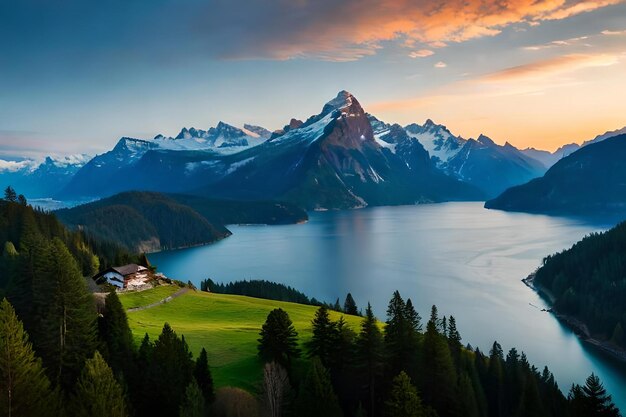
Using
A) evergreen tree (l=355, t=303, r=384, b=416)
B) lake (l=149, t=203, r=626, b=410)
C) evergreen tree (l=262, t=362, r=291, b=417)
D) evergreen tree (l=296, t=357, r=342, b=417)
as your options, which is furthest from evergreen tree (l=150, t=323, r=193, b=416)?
lake (l=149, t=203, r=626, b=410)

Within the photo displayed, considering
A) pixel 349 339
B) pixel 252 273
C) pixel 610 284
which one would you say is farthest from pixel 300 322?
pixel 252 273

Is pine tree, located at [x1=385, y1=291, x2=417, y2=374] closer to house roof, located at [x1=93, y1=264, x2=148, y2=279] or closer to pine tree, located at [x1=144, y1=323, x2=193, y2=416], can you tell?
pine tree, located at [x1=144, y1=323, x2=193, y2=416]

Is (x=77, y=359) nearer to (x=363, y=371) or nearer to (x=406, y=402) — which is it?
(x=363, y=371)

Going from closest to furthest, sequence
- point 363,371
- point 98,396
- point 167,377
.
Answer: point 98,396 < point 167,377 < point 363,371

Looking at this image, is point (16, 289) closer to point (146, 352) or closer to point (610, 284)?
point (146, 352)

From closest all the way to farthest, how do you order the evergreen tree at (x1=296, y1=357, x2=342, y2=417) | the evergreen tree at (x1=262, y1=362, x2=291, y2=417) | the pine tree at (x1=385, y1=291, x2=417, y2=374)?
the evergreen tree at (x1=262, y1=362, x2=291, y2=417) < the evergreen tree at (x1=296, y1=357, x2=342, y2=417) < the pine tree at (x1=385, y1=291, x2=417, y2=374)

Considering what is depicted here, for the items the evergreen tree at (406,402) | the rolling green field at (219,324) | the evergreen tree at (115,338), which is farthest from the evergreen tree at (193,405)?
the evergreen tree at (406,402)

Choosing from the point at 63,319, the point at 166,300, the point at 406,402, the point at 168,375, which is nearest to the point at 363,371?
the point at 406,402
